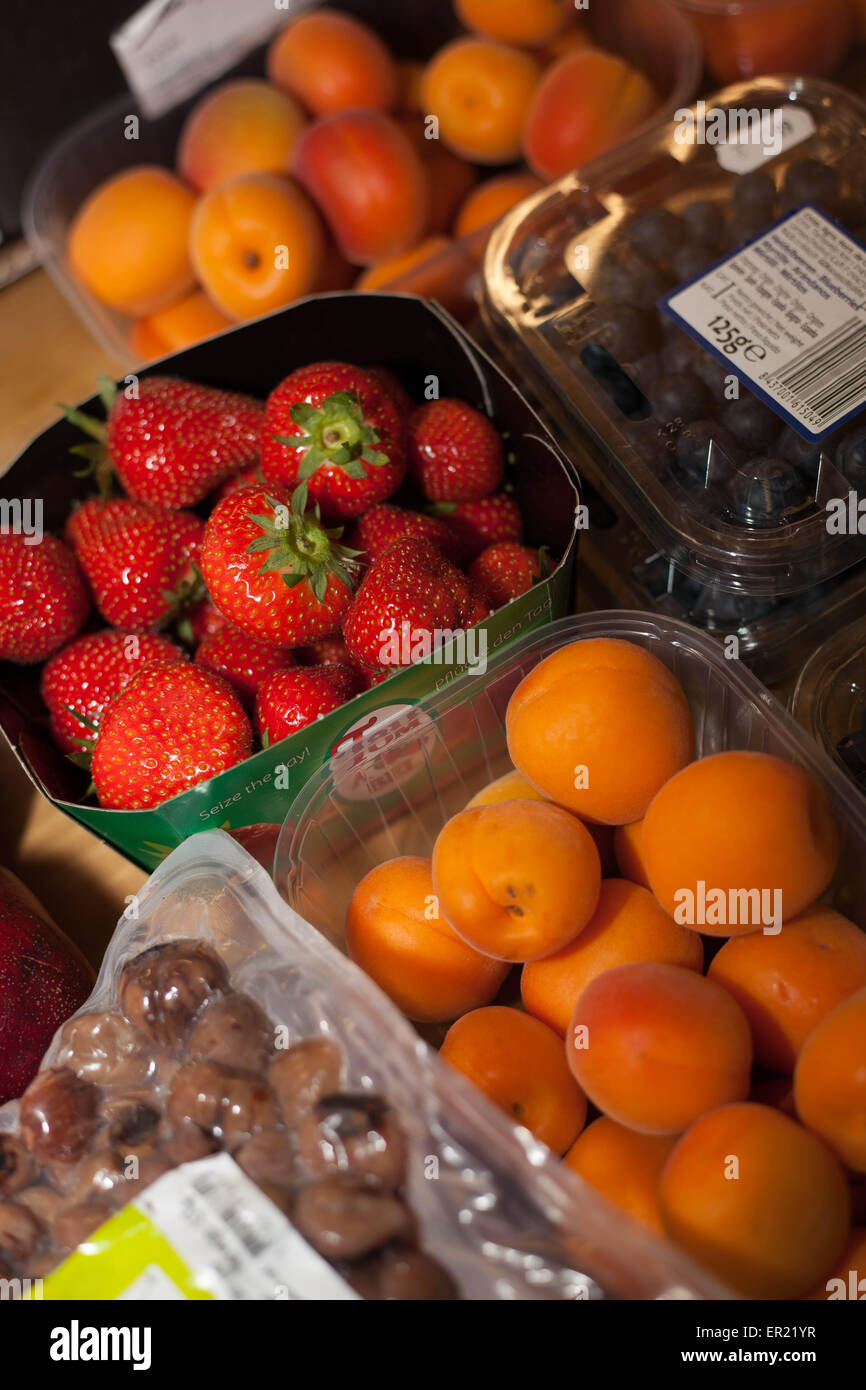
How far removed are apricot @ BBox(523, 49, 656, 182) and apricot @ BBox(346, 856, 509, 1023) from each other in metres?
0.90

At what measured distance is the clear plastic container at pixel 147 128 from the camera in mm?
1263

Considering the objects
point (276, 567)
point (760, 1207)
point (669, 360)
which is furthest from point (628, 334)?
point (760, 1207)

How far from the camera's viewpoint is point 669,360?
97 cm

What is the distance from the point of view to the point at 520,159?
4.52 ft

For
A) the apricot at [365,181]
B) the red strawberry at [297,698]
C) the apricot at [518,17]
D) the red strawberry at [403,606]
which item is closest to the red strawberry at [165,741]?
the red strawberry at [297,698]

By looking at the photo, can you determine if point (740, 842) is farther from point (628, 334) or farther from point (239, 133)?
point (239, 133)

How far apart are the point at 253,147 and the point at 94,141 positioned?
19 cm

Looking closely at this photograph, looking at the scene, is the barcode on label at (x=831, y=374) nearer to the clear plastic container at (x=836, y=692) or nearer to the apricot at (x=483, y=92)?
the clear plastic container at (x=836, y=692)

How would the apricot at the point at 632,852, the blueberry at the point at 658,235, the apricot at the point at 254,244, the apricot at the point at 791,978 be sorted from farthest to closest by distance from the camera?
the apricot at the point at 254,244, the blueberry at the point at 658,235, the apricot at the point at 632,852, the apricot at the point at 791,978

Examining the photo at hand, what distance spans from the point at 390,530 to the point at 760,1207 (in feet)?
1.92

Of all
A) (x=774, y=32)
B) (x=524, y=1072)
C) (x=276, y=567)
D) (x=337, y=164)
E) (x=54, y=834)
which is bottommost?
(x=54, y=834)

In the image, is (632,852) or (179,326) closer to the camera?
(632,852)

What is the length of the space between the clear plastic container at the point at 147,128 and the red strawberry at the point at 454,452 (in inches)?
17.8

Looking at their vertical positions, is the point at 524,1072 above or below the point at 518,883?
below
